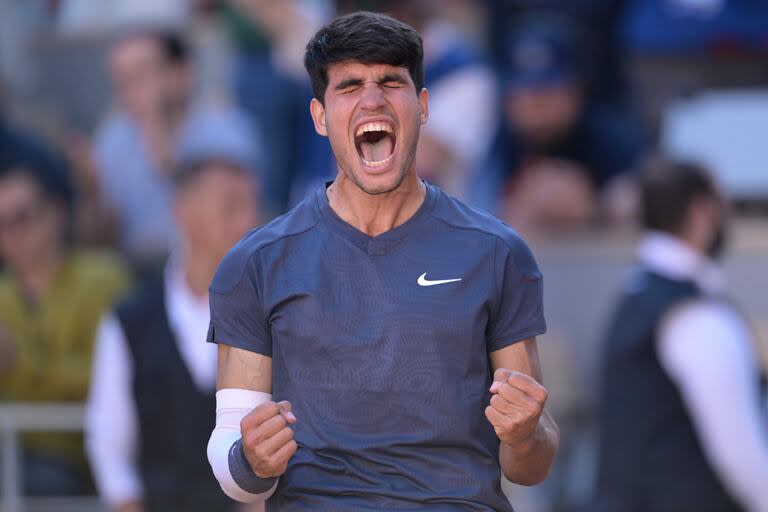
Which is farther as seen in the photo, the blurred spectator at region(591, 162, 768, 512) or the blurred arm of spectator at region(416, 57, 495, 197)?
the blurred arm of spectator at region(416, 57, 495, 197)

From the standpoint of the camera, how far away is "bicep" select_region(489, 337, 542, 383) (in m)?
3.10

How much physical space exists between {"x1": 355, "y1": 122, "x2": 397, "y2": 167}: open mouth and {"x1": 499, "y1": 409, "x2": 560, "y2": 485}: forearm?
0.60 metres

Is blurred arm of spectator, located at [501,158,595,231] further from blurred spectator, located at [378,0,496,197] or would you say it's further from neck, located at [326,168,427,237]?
neck, located at [326,168,427,237]

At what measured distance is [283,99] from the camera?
7.32m

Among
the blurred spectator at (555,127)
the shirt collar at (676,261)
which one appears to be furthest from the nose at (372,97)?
the blurred spectator at (555,127)

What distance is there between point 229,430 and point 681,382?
7.90 feet

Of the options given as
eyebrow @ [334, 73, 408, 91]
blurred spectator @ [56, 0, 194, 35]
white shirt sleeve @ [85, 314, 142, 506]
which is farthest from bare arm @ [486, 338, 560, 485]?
blurred spectator @ [56, 0, 194, 35]

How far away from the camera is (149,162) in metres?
7.18

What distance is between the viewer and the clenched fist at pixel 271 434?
2889 millimetres

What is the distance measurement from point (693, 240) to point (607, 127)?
1949 mm

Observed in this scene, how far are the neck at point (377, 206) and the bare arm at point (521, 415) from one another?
333 mm

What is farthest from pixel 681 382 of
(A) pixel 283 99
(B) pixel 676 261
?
(A) pixel 283 99

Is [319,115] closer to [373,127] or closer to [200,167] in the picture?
[373,127]

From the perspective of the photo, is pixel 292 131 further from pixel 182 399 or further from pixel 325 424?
pixel 325 424
